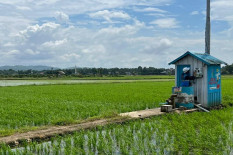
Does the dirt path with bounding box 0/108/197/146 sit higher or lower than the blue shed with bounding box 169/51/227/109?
lower

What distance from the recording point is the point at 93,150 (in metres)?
4.88

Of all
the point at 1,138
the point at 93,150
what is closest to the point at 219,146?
the point at 93,150

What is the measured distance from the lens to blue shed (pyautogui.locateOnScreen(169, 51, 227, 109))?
9.50m

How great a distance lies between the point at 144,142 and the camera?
530 centimetres

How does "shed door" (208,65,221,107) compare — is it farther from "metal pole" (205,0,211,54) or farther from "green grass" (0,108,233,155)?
"green grass" (0,108,233,155)

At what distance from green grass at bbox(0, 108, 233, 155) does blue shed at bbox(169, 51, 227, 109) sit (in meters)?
2.91

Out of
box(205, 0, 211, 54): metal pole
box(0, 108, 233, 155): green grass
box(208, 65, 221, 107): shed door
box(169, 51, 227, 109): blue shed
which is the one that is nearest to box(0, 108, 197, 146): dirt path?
box(0, 108, 233, 155): green grass

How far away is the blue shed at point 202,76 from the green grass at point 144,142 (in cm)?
291

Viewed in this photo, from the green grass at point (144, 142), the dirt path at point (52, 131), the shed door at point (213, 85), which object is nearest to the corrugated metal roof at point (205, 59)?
the shed door at point (213, 85)

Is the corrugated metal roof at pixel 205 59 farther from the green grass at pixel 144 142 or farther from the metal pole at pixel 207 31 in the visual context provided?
the green grass at pixel 144 142

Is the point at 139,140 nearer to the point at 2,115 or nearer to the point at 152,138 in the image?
the point at 152,138

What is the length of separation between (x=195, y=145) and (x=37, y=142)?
119 inches

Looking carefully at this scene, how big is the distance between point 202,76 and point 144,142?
5092 mm

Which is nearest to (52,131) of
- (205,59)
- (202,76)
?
(202,76)
